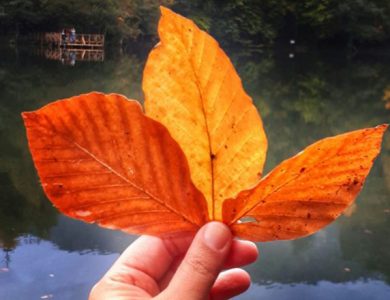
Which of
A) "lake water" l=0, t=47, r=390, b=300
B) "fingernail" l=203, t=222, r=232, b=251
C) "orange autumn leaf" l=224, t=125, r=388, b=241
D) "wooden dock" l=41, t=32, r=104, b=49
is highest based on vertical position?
"orange autumn leaf" l=224, t=125, r=388, b=241

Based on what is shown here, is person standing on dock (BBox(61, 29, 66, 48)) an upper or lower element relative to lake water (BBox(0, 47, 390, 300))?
lower

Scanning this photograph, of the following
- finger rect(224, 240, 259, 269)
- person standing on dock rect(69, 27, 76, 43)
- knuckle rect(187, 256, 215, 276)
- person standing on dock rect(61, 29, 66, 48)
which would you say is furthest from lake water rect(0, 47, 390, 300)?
person standing on dock rect(61, 29, 66, 48)

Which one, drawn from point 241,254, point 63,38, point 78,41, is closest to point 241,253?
point 241,254

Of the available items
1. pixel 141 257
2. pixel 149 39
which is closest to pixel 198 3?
pixel 149 39

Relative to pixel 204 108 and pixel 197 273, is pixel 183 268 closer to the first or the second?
pixel 197 273

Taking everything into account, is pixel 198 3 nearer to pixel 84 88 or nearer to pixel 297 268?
pixel 84 88

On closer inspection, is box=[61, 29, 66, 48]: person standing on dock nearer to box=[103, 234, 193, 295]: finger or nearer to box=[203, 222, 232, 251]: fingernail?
box=[103, 234, 193, 295]: finger
